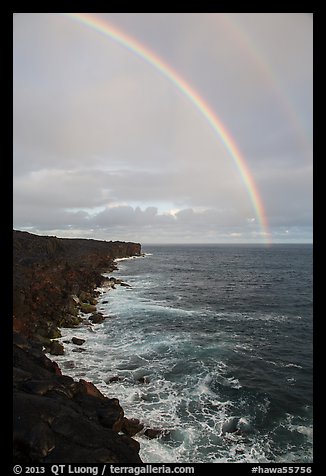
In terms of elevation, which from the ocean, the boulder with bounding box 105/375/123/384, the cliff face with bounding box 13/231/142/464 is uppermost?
the cliff face with bounding box 13/231/142/464

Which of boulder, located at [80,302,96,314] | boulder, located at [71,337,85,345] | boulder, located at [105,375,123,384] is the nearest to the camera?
boulder, located at [105,375,123,384]

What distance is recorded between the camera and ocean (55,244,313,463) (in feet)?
47.7

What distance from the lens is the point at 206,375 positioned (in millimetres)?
21531

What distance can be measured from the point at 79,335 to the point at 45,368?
37.6 ft

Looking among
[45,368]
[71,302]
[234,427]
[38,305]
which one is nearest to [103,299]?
[71,302]

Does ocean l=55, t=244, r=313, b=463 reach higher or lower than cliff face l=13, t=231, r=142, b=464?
lower

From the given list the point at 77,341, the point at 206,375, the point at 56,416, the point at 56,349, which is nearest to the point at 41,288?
the point at 77,341

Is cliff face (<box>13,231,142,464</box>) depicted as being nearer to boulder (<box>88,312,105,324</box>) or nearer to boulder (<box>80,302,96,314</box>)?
boulder (<box>88,312,105,324</box>)

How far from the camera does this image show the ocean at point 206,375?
47.7 feet

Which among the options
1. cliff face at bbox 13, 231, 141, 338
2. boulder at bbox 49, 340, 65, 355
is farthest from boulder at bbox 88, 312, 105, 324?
boulder at bbox 49, 340, 65, 355

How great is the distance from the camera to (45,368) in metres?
16.9

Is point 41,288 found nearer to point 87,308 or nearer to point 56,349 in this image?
point 87,308

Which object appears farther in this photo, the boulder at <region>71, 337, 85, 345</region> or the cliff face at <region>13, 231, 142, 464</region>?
the boulder at <region>71, 337, 85, 345</region>

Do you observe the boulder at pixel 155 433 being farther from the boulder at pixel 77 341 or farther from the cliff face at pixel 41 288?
the cliff face at pixel 41 288
